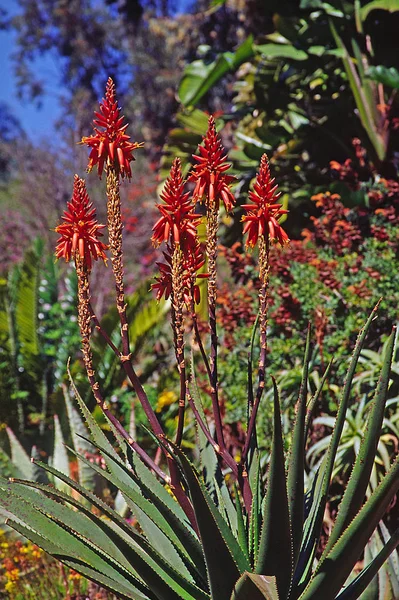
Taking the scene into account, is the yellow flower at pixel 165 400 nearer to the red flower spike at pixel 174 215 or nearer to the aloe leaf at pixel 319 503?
the aloe leaf at pixel 319 503

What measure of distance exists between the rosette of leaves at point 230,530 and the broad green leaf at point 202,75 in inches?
179

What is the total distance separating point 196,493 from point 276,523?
0.21m

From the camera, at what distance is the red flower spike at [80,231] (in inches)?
69.9

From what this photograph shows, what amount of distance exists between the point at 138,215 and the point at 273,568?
10865 mm

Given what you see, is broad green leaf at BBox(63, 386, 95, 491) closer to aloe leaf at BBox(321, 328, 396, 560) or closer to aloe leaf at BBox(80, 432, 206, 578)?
aloe leaf at BBox(80, 432, 206, 578)

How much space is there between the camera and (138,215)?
39.9ft

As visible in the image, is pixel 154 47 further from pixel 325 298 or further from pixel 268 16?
pixel 325 298

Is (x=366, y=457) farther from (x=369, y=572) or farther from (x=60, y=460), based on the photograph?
(x=60, y=460)

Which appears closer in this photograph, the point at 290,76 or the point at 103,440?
the point at 103,440

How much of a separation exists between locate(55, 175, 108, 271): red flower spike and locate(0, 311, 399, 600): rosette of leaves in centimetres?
52

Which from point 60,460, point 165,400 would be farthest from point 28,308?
point 60,460

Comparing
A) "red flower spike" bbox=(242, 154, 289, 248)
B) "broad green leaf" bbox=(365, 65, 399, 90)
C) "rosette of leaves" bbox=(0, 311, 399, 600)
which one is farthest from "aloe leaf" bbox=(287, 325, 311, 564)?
"broad green leaf" bbox=(365, 65, 399, 90)

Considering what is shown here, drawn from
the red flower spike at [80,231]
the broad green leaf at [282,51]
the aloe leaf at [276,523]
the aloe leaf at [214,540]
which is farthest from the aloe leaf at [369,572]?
the broad green leaf at [282,51]

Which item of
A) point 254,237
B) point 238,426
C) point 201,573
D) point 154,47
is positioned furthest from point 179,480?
point 154,47
